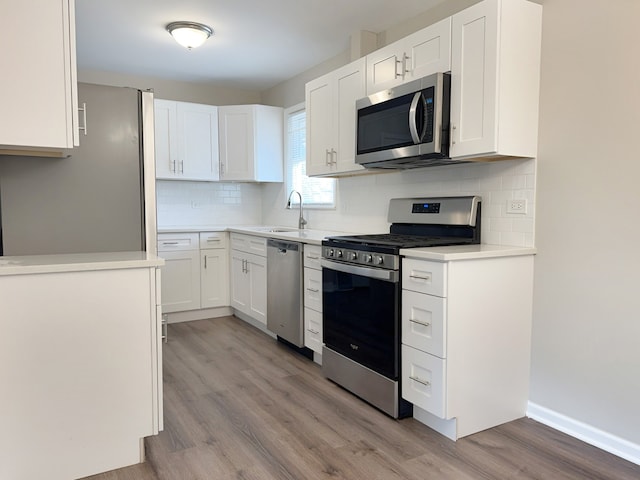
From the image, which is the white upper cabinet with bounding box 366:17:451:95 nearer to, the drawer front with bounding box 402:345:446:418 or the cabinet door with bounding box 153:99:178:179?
the drawer front with bounding box 402:345:446:418

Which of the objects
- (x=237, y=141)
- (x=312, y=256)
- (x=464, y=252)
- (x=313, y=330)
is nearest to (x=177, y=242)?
(x=237, y=141)

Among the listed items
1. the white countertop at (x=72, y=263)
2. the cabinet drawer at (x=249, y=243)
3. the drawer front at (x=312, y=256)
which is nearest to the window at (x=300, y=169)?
the cabinet drawer at (x=249, y=243)

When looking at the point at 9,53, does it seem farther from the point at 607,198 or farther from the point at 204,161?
the point at 204,161

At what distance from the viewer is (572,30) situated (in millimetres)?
2248

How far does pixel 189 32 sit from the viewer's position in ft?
11.3

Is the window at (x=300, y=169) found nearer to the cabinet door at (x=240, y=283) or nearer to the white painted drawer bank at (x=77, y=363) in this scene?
the cabinet door at (x=240, y=283)

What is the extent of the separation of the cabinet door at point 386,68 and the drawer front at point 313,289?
50.6 inches

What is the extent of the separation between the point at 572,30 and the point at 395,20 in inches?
56.0

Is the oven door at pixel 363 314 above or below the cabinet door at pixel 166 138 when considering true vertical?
below

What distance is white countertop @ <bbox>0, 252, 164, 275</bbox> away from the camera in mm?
1815

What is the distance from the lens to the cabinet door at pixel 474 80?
7.34 ft

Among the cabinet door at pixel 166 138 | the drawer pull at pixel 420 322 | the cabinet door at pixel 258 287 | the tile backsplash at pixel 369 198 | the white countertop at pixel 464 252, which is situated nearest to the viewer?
the white countertop at pixel 464 252

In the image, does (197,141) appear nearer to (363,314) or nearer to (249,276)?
(249,276)

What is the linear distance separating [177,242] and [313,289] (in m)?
1.82
